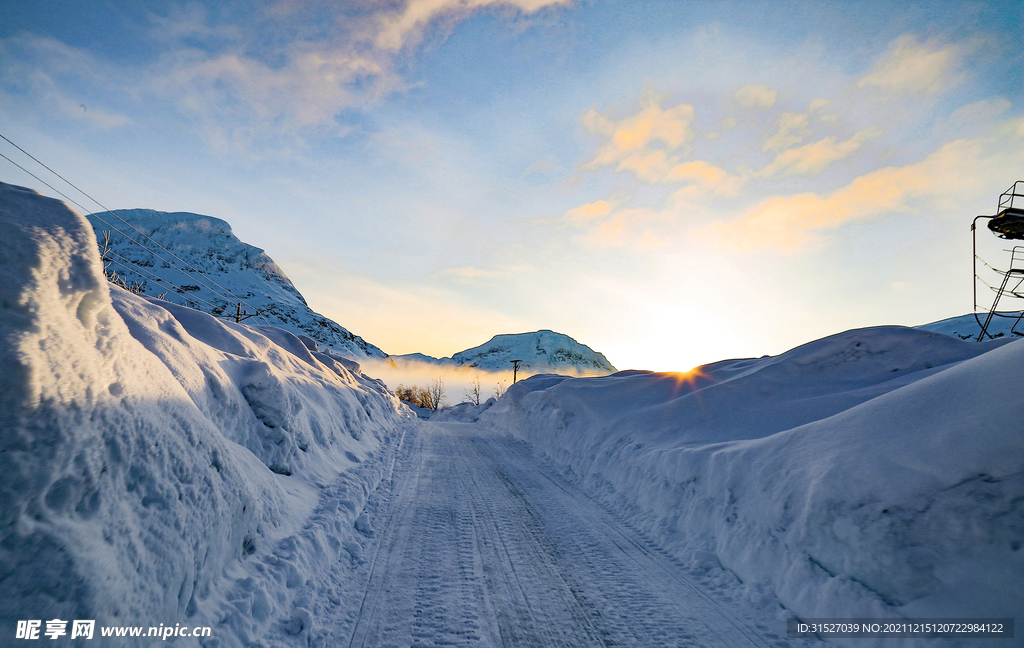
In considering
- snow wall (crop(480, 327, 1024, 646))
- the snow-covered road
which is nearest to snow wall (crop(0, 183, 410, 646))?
the snow-covered road

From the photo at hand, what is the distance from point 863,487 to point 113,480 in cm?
743

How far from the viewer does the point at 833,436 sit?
5805 millimetres

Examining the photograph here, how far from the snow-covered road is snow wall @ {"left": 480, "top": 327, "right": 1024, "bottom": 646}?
2.62 feet

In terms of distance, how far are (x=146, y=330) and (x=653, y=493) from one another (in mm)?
8792

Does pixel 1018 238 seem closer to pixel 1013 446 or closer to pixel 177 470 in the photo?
pixel 1013 446

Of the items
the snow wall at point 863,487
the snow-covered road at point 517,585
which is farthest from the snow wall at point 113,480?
the snow wall at point 863,487

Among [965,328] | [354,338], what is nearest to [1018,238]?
[965,328]

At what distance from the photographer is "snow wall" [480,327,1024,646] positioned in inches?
149

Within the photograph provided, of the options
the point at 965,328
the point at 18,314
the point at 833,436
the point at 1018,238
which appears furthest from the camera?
the point at 965,328

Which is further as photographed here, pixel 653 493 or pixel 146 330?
pixel 653 493

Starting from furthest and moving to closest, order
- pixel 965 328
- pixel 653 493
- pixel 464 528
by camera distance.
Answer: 1. pixel 965 328
2. pixel 653 493
3. pixel 464 528

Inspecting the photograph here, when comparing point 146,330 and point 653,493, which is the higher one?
point 146,330

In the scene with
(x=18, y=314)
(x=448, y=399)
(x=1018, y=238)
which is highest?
(x=1018, y=238)

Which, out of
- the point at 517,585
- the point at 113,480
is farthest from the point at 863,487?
the point at 113,480
